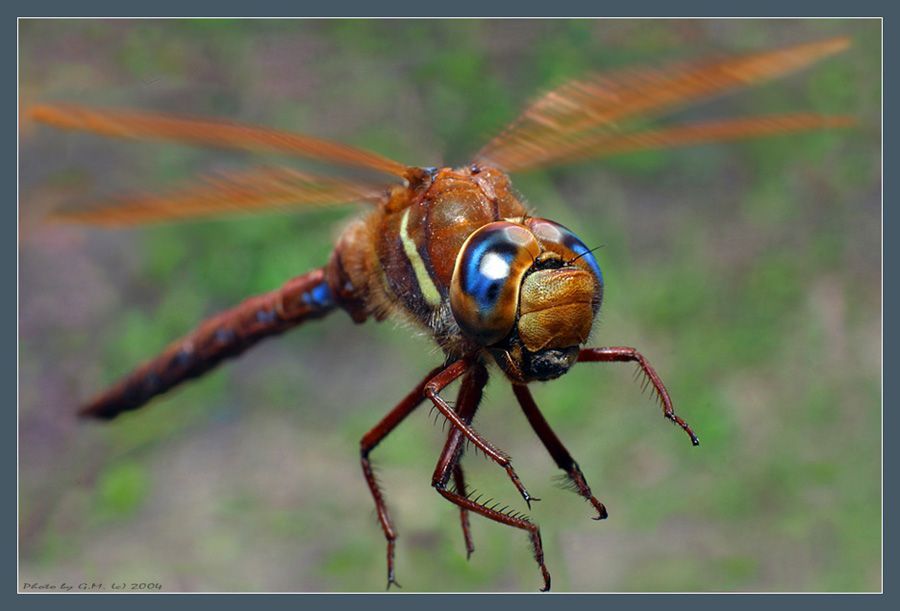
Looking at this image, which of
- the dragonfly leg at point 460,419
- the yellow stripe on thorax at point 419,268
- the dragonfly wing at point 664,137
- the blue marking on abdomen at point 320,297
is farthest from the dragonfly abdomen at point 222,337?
the dragonfly leg at point 460,419

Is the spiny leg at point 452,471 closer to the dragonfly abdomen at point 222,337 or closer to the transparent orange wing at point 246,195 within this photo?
the transparent orange wing at point 246,195

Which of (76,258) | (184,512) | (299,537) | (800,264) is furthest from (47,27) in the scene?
(800,264)

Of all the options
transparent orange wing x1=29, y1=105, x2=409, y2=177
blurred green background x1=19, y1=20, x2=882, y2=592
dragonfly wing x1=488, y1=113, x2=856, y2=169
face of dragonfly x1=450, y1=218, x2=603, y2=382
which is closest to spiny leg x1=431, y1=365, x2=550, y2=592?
face of dragonfly x1=450, y1=218, x2=603, y2=382

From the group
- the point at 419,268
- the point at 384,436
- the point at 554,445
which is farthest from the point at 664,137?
the point at 384,436

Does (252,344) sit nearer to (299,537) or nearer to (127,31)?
(299,537)

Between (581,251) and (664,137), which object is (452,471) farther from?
(664,137)

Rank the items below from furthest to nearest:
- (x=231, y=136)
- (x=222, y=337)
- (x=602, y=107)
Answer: (x=222, y=337)
(x=602, y=107)
(x=231, y=136)
